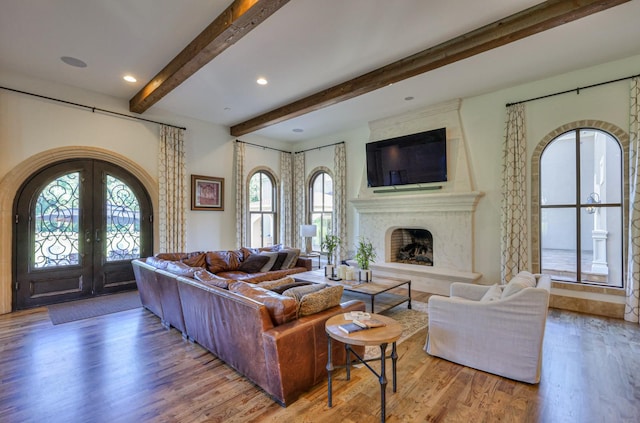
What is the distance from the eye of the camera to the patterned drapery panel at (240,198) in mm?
6910

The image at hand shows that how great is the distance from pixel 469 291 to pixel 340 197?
4.13 metres

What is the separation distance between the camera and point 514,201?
4.70 m

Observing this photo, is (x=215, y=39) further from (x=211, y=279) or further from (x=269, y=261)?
(x=269, y=261)

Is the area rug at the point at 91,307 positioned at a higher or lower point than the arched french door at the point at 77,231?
lower

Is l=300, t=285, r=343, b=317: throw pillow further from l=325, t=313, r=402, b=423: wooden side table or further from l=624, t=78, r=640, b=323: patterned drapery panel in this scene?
l=624, t=78, r=640, b=323: patterned drapery panel

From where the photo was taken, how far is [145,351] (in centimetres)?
307

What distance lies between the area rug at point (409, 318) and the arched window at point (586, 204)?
84.6 inches

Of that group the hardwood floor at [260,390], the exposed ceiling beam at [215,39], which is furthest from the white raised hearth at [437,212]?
the exposed ceiling beam at [215,39]

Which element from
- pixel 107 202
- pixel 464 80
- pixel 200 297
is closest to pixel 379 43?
pixel 464 80

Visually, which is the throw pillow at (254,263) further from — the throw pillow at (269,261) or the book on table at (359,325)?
the book on table at (359,325)

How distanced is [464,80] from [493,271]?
318cm

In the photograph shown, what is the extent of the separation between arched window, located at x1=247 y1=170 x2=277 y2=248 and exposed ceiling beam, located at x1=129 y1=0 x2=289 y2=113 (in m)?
3.36

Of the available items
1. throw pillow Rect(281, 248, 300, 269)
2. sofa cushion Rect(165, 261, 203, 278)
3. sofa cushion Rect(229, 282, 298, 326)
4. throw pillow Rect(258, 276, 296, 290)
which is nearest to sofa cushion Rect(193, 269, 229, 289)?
sofa cushion Rect(165, 261, 203, 278)

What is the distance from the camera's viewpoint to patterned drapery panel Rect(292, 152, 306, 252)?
26.3 feet
